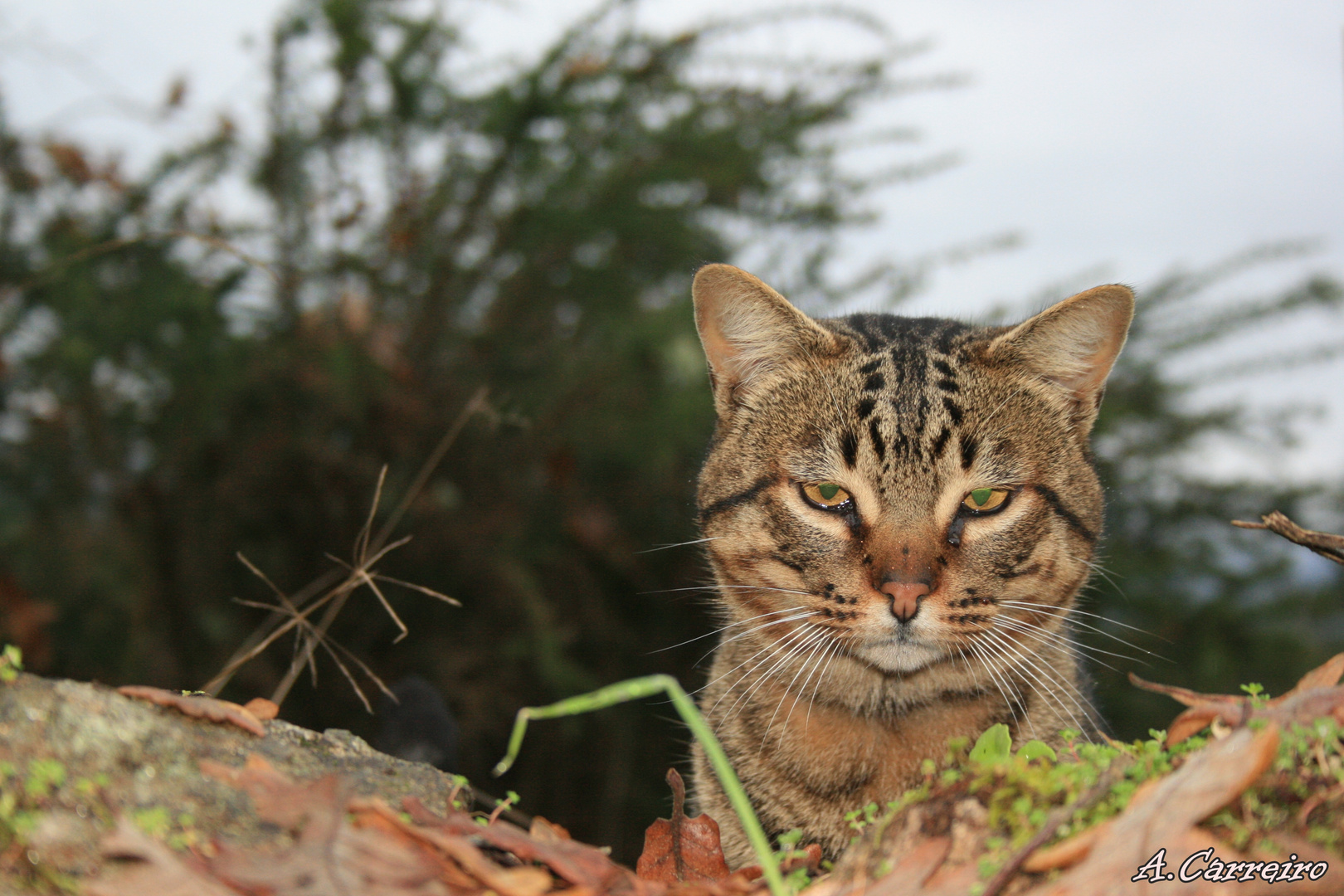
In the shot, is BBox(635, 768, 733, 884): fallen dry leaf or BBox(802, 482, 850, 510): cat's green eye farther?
BBox(802, 482, 850, 510): cat's green eye

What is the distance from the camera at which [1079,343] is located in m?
2.26

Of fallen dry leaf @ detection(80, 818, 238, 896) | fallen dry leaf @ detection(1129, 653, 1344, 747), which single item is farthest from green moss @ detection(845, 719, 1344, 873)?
fallen dry leaf @ detection(80, 818, 238, 896)

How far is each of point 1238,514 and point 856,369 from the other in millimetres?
2811

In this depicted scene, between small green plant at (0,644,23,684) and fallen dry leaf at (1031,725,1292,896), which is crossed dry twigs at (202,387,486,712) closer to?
small green plant at (0,644,23,684)

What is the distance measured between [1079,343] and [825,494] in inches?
27.4

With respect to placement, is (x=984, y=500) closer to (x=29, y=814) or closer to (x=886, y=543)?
(x=886, y=543)

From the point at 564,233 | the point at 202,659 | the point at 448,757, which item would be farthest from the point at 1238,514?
the point at 202,659

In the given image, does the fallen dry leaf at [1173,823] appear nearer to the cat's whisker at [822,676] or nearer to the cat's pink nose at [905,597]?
the cat's pink nose at [905,597]

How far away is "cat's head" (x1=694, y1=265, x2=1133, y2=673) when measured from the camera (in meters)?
1.95

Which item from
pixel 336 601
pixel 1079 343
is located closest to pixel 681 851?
pixel 1079 343

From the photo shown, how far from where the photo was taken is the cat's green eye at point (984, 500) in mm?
2104

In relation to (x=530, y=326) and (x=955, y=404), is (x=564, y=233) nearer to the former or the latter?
(x=530, y=326)

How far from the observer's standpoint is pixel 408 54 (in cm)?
368

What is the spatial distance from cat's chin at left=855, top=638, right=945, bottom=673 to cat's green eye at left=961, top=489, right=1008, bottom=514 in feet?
1.11
